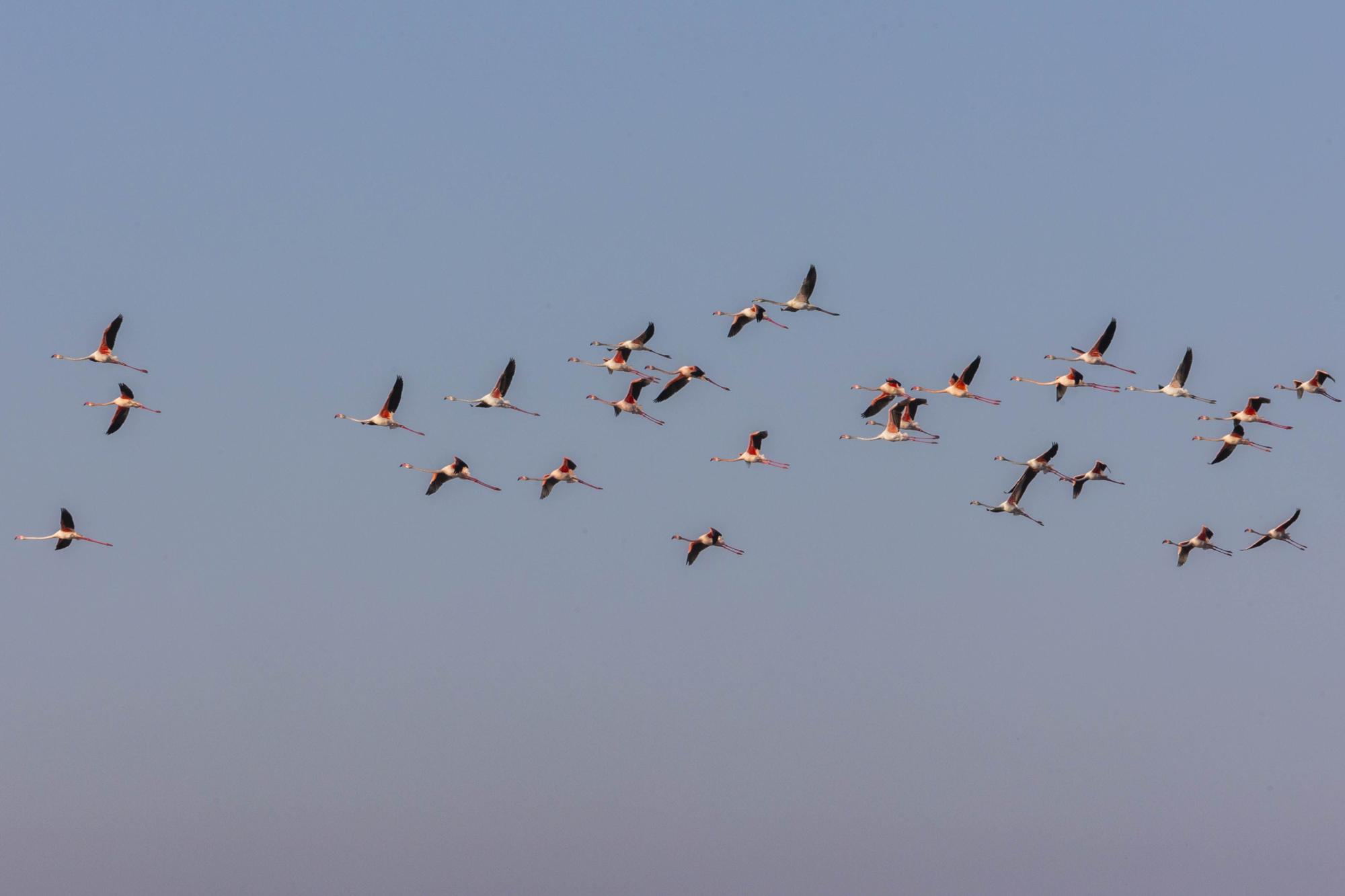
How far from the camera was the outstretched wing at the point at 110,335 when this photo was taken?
87.8 m

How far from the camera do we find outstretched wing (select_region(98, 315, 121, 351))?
87.8 metres

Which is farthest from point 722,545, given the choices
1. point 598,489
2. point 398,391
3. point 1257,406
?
point 1257,406

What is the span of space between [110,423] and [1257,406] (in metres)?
40.4

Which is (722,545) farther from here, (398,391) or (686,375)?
(398,391)

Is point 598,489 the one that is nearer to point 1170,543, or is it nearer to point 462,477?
point 462,477

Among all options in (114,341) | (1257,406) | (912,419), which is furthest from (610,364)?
(1257,406)

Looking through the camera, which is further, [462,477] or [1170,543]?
[1170,543]

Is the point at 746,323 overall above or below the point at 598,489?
above

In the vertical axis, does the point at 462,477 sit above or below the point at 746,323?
below

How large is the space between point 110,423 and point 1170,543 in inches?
1530

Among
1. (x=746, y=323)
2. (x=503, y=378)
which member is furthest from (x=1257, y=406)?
(x=503, y=378)

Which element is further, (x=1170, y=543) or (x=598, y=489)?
(x=1170, y=543)

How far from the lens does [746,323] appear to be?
86.6 m

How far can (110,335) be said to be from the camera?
8781 cm
